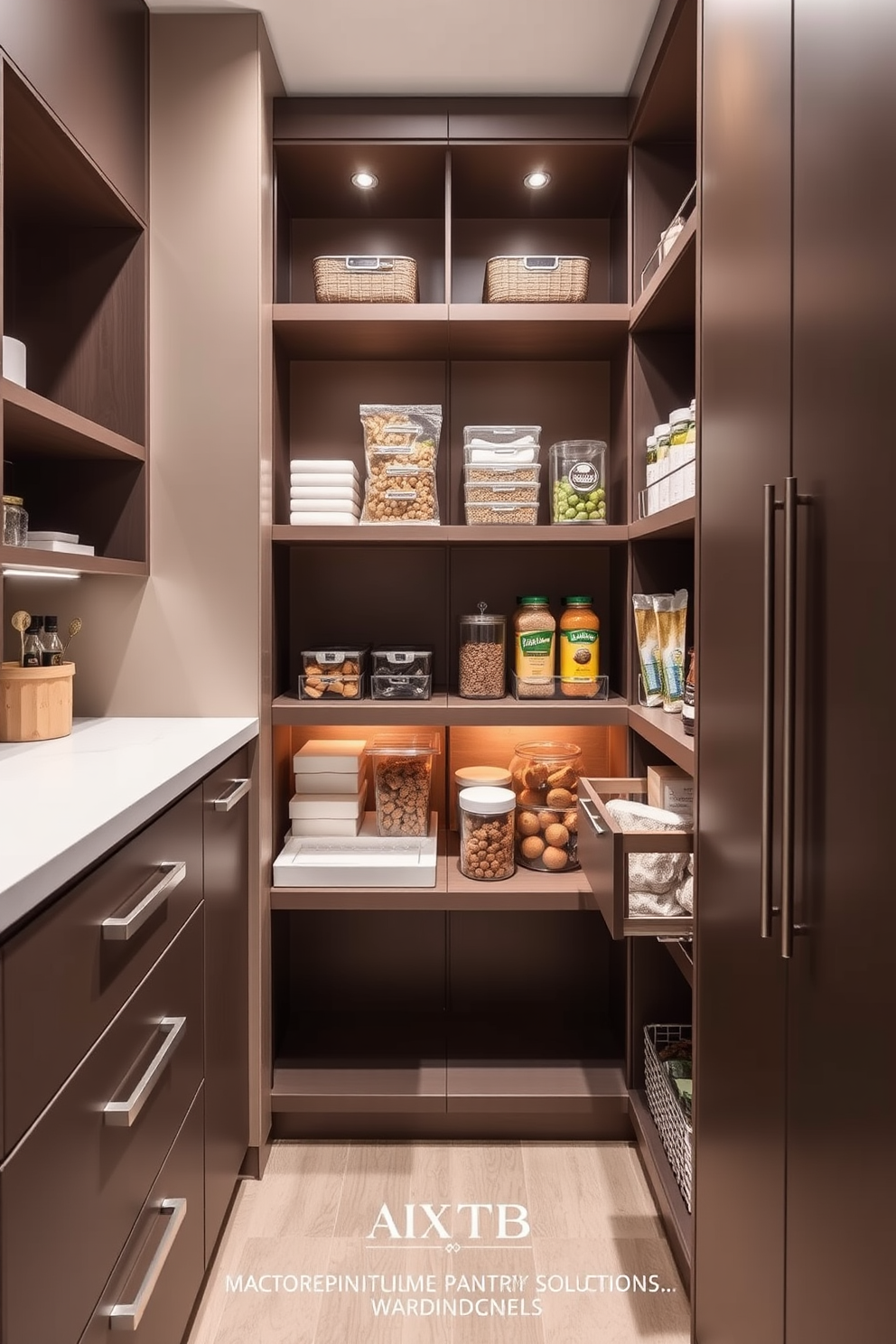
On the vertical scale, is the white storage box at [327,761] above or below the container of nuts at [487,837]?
above

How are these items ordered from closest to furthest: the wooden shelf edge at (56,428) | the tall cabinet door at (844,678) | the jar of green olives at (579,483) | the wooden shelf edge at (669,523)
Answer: the tall cabinet door at (844,678) < the wooden shelf edge at (56,428) < the wooden shelf edge at (669,523) < the jar of green olives at (579,483)

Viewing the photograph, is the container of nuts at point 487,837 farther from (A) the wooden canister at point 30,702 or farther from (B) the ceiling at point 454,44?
(B) the ceiling at point 454,44

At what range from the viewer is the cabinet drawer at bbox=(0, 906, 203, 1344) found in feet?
2.65

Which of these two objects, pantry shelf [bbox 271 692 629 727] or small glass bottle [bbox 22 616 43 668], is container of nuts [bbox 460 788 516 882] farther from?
small glass bottle [bbox 22 616 43 668]

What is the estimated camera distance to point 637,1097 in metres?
1.94

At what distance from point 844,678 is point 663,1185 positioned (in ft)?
4.48

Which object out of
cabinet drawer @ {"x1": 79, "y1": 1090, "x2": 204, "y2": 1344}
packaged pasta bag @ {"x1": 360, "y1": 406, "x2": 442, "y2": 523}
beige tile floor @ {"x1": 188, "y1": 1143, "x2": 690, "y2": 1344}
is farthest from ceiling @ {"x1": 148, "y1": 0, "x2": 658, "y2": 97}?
beige tile floor @ {"x1": 188, "y1": 1143, "x2": 690, "y2": 1344}

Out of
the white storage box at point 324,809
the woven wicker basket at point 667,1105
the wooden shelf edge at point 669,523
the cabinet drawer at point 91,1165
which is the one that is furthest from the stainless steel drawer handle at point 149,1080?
the wooden shelf edge at point 669,523

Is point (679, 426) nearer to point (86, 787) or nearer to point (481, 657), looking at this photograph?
point (481, 657)

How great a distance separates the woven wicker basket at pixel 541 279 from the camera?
196 cm

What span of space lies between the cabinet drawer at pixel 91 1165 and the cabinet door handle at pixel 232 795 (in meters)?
0.26

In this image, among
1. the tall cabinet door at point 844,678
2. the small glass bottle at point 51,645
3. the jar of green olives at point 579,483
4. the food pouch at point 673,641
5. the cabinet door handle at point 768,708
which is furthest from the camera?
the jar of green olives at point 579,483

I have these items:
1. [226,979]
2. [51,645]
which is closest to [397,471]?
[51,645]

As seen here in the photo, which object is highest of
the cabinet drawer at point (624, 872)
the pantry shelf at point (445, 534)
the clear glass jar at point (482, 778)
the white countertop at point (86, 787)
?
the pantry shelf at point (445, 534)
